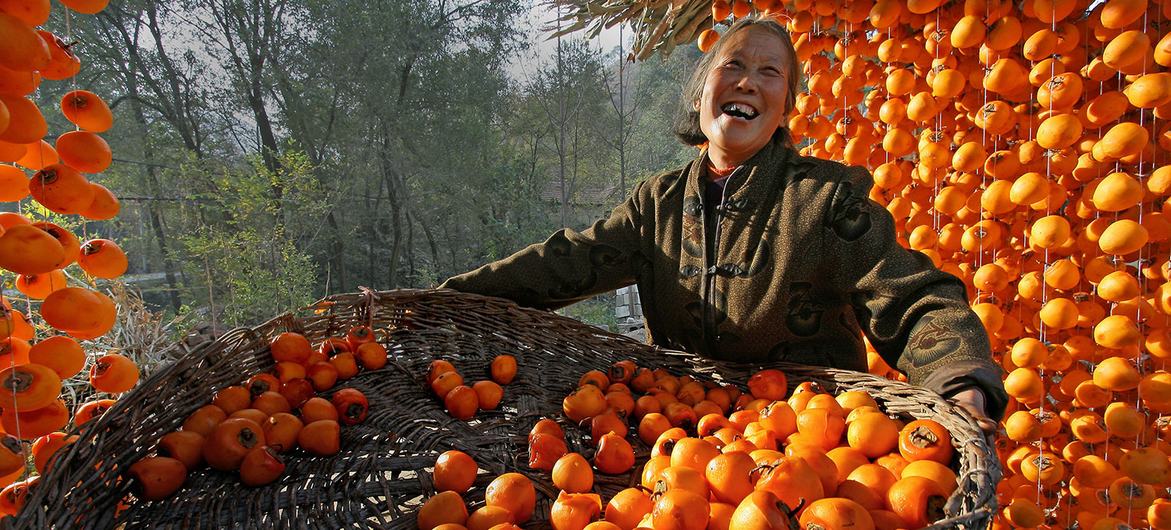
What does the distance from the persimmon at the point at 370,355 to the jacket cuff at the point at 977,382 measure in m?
1.24

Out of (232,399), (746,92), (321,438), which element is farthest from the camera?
(746,92)

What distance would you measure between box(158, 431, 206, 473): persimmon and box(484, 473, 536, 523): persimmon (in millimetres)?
549

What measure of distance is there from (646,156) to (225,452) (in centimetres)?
936

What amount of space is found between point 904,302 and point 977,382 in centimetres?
26

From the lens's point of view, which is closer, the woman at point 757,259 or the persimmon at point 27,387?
the persimmon at point 27,387

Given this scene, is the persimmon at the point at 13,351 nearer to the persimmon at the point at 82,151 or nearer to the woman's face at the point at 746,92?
the persimmon at the point at 82,151

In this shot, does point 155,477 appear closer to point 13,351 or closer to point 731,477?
point 13,351

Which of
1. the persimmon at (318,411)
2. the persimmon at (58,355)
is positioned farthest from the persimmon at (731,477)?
the persimmon at (58,355)

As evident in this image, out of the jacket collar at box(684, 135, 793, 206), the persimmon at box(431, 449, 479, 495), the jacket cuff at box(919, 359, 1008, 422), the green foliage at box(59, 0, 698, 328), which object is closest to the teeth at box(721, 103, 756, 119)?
the jacket collar at box(684, 135, 793, 206)

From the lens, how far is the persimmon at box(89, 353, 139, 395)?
1062 mm

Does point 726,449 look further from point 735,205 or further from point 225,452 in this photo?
point 225,452

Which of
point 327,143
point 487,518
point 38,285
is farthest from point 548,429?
point 327,143

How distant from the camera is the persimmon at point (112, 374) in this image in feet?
3.49

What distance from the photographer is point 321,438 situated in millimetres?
1160
